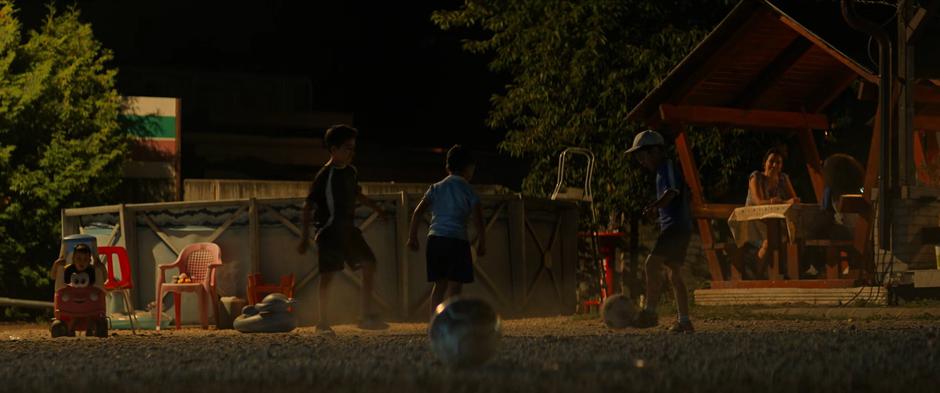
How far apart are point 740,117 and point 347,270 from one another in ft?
18.1

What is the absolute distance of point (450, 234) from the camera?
13.1 metres

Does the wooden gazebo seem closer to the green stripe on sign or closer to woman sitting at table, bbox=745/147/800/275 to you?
woman sitting at table, bbox=745/147/800/275

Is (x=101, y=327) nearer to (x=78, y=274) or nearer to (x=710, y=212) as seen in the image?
(x=78, y=274)

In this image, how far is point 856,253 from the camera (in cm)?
1806

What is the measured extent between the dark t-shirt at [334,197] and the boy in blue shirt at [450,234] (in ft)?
2.43

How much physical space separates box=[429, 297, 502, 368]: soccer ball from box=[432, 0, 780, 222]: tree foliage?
49.2ft

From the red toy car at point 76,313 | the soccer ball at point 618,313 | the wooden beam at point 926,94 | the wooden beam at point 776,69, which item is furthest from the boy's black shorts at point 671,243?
the wooden beam at point 776,69

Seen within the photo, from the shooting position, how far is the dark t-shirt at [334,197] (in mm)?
13578

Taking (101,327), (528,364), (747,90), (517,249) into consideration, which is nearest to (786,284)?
(747,90)

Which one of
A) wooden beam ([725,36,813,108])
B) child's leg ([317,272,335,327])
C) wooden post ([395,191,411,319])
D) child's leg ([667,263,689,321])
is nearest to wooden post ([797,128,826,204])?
wooden beam ([725,36,813,108])

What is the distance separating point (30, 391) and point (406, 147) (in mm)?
32342

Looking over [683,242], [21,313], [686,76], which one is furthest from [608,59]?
[683,242]

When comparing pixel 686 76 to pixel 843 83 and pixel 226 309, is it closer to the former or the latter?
pixel 843 83

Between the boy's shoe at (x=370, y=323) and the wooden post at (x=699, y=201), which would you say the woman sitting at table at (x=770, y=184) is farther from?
the boy's shoe at (x=370, y=323)
